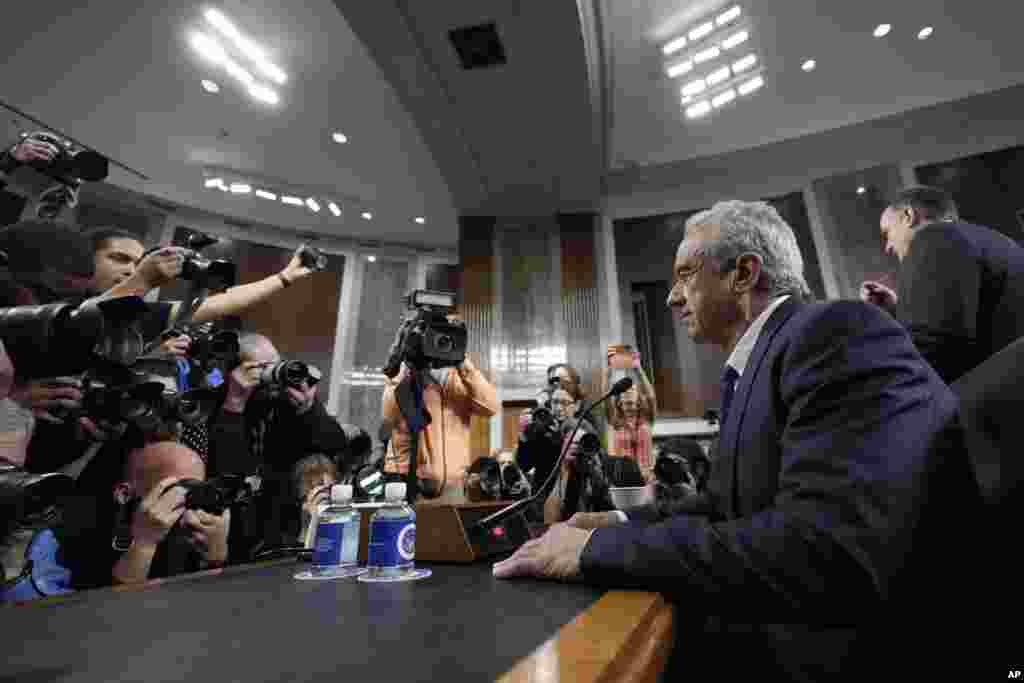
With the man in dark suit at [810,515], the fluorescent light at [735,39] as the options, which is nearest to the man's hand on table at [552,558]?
the man in dark suit at [810,515]

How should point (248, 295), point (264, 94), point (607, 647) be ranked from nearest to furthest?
point (607, 647), point (248, 295), point (264, 94)

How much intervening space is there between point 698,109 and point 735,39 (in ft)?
2.12

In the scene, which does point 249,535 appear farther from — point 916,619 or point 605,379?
point 605,379

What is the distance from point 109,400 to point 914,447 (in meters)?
1.52

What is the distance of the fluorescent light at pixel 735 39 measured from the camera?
13.3ft

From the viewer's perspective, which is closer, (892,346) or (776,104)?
(892,346)

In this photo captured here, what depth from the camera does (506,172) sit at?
4.77 meters

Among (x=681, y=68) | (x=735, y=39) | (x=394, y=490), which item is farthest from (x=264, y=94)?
(x=394, y=490)

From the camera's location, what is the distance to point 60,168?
4.47 ft

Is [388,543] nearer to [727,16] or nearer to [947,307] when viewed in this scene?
[947,307]

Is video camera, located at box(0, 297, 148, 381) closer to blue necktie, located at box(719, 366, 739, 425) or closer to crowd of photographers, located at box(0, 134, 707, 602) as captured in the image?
crowd of photographers, located at box(0, 134, 707, 602)

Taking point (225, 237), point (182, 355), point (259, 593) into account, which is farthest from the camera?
point (225, 237)

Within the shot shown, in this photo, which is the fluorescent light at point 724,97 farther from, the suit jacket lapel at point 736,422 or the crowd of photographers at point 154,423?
the suit jacket lapel at point 736,422

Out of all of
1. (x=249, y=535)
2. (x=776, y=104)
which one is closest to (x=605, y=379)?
(x=776, y=104)
